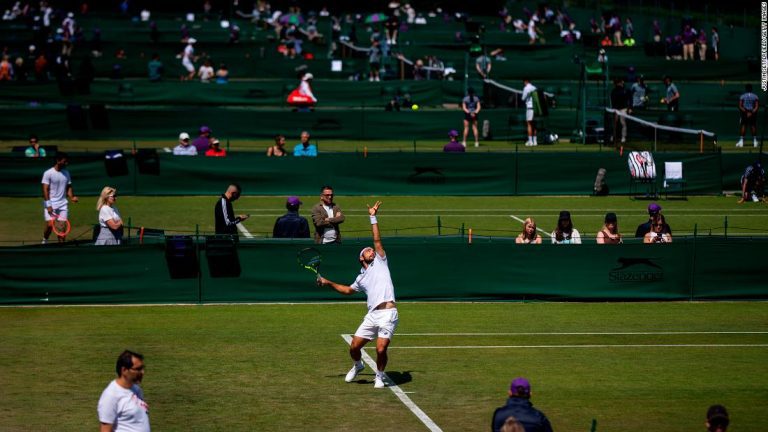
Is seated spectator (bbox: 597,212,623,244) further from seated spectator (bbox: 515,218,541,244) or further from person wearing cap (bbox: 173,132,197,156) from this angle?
person wearing cap (bbox: 173,132,197,156)

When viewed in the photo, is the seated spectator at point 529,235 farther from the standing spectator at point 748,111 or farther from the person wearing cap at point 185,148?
the standing spectator at point 748,111

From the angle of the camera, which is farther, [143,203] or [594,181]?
[594,181]

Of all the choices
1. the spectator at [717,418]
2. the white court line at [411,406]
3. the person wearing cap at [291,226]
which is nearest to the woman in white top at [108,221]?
the person wearing cap at [291,226]

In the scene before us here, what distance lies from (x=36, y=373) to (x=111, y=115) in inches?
1141

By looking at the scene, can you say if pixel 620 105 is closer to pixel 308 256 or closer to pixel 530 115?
pixel 530 115

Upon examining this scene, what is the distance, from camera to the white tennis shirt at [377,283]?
18016 mm

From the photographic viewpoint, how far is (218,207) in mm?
25234

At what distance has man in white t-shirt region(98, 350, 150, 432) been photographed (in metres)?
11.6

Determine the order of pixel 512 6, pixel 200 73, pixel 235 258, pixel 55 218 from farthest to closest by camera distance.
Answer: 1. pixel 512 6
2. pixel 200 73
3. pixel 55 218
4. pixel 235 258

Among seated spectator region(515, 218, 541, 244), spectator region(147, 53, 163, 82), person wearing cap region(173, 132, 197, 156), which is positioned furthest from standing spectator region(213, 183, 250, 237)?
spectator region(147, 53, 163, 82)

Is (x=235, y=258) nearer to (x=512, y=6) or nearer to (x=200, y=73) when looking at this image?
(x=200, y=73)

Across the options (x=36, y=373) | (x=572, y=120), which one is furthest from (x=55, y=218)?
(x=572, y=120)

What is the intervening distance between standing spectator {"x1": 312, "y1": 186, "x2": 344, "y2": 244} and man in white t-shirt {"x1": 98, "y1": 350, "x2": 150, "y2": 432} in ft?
Answer: 43.4

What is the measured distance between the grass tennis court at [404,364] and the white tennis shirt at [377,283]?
4.27 feet
